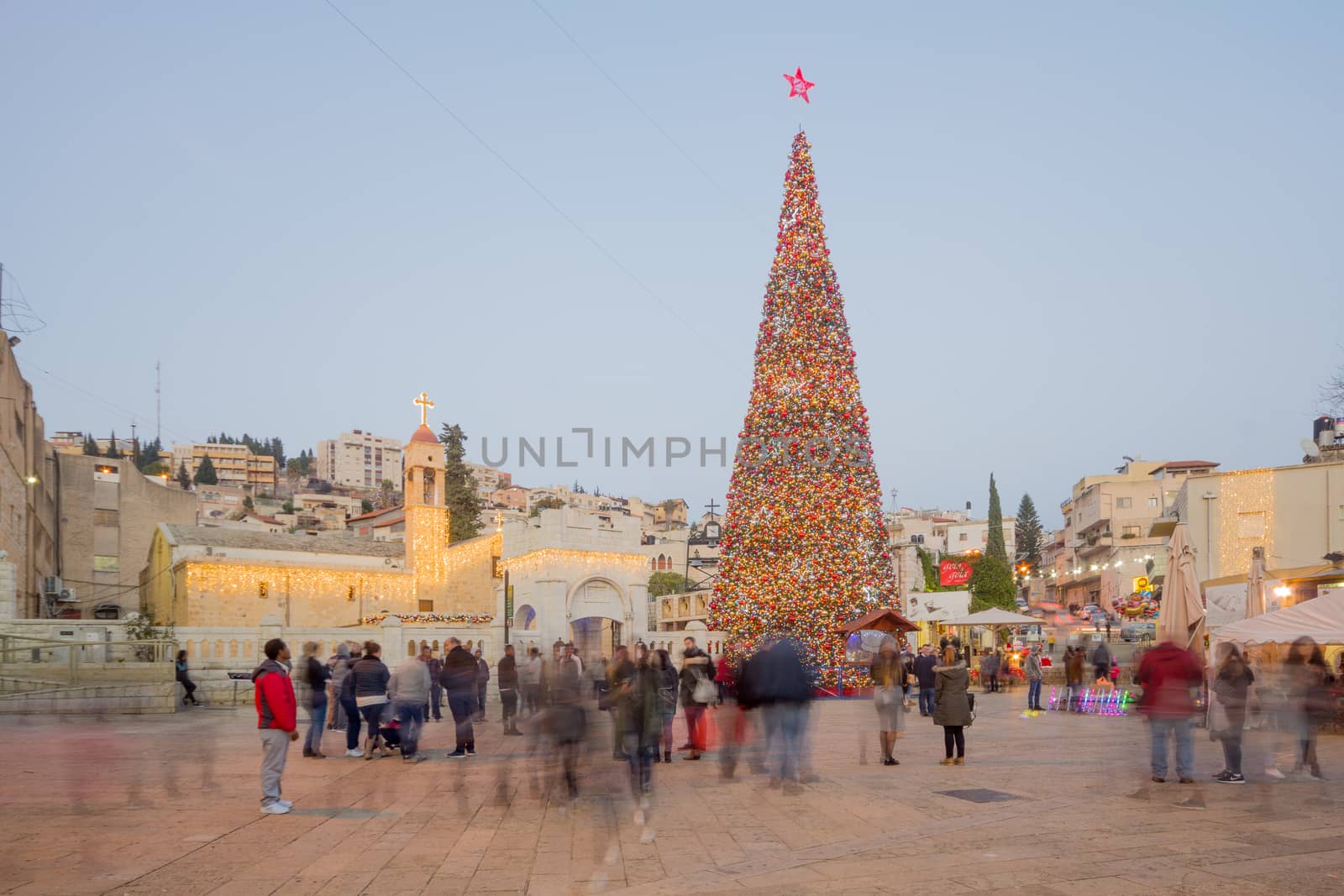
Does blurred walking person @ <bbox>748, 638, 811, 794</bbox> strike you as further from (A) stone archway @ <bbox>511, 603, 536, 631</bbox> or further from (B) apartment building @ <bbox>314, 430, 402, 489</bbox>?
(B) apartment building @ <bbox>314, 430, 402, 489</bbox>

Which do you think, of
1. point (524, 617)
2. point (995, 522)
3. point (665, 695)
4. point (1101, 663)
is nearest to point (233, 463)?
point (995, 522)

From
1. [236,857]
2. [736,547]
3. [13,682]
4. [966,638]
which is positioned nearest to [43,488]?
[13,682]

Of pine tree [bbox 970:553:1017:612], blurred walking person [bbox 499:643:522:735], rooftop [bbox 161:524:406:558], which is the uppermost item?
rooftop [bbox 161:524:406:558]

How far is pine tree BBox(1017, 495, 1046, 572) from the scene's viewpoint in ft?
366

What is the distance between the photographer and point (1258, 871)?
6926mm

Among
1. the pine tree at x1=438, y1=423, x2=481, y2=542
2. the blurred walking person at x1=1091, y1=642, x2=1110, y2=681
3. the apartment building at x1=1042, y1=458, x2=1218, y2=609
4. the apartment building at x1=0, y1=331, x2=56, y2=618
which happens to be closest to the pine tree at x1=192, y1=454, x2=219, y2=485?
the pine tree at x1=438, y1=423, x2=481, y2=542

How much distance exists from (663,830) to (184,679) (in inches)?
662

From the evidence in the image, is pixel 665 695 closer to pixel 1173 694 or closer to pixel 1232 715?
pixel 1173 694

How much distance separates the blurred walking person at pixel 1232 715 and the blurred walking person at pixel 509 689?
9.98m

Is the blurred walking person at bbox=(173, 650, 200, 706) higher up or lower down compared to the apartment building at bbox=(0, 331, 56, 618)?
lower down

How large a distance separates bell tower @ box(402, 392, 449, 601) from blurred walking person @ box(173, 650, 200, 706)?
47.2 feet

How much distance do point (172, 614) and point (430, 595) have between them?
8228mm

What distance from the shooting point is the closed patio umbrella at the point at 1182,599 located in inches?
709

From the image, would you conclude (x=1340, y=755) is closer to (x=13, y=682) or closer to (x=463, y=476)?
(x=13, y=682)
